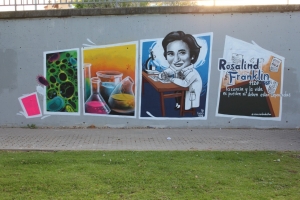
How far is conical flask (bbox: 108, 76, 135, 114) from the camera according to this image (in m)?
9.12

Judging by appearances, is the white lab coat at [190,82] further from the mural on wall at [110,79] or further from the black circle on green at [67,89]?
the black circle on green at [67,89]

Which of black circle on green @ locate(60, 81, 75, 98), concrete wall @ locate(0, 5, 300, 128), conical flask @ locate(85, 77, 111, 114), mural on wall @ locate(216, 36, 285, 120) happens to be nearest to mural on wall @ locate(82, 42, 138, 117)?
conical flask @ locate(85, 77, 111, 114)

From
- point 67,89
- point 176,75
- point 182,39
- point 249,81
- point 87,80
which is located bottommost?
point 67,89

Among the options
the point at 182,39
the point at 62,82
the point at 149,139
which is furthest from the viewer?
the point at 62,82

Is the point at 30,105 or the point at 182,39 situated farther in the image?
the point at 30,105

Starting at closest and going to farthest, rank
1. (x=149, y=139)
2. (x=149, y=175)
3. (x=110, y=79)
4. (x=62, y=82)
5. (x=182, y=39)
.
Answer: (x=149, y=175), (x=149, y=139), (x=182, y=39), (x=110, y=79), (x=62, y=82)

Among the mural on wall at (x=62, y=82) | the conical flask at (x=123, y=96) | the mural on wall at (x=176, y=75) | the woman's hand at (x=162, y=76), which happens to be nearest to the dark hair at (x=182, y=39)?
the mural on wall at (x=176, y=75)

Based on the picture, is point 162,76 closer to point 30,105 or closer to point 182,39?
point 182,39

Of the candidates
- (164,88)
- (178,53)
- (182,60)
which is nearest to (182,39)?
(178,53)

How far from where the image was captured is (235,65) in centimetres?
912

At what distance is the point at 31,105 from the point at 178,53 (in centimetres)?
445

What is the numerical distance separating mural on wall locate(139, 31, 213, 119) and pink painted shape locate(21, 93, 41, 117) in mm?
3014

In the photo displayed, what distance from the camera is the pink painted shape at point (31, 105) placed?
9.26 meters

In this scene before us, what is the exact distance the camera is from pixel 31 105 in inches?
365
